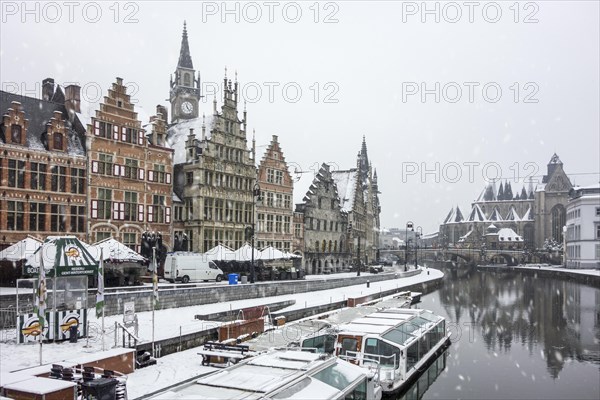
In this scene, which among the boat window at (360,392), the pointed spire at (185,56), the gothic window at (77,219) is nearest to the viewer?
the boat window at (360,392)

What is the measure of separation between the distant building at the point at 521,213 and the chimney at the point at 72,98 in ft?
408

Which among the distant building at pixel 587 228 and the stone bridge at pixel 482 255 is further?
the stone bridge at pixel 482 255

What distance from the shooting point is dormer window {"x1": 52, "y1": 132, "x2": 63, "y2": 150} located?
123ft

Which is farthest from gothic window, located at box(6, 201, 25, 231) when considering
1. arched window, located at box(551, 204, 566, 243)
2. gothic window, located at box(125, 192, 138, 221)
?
arched window, located at box(551, 204, 566, 243)

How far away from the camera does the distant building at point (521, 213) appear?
490 feet

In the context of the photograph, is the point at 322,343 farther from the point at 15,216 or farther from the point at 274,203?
the point at 274,203

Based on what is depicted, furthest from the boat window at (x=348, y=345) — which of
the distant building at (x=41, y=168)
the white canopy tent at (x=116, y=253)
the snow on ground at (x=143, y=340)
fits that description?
the distant building at (x=41, y=168)

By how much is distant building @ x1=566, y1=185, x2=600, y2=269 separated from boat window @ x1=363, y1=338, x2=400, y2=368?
79.9m

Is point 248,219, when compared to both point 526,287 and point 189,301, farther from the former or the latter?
point 526,287

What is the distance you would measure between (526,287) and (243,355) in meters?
57.9

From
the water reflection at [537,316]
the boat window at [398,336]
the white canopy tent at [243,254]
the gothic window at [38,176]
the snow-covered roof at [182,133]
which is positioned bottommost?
the water reflection at [537,316]

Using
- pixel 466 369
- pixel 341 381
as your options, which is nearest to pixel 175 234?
pixel 466 369

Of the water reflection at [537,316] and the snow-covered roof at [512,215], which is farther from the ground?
the snow-covered roof at [512,215]

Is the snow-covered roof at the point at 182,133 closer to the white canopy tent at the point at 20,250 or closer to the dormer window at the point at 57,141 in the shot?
the dormer window at the point at 57,141
